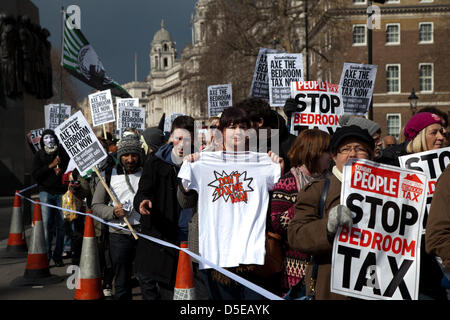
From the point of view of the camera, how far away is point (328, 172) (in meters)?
3.98

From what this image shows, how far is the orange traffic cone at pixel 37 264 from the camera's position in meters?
7.90

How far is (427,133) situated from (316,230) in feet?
6.06

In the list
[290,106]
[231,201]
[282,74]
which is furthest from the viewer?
[282,74]

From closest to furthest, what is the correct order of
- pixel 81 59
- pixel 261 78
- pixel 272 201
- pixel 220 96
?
pixel 272 201 < pixel 261 78 < pixel 220 96 < pixel 81 59

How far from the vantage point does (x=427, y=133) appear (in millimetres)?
4508

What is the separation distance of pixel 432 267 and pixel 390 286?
1.98 ft

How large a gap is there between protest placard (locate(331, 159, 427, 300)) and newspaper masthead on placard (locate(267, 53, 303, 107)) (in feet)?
21.9

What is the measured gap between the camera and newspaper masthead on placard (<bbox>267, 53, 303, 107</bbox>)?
31.9ft

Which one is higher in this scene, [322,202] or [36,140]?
[36,140]

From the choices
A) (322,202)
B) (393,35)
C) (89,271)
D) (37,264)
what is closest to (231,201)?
(322,202)

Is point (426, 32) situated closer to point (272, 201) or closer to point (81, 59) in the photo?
point (81, 59)

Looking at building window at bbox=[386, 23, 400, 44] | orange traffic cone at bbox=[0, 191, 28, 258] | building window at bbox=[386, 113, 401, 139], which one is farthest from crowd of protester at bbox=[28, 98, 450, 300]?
building window at bbox=[386, 23, 400, 44]

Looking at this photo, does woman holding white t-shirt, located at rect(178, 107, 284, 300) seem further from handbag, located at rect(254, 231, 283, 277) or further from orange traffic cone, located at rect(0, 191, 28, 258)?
orange traffic cone, located at rect(0, 191, 28, 258)
